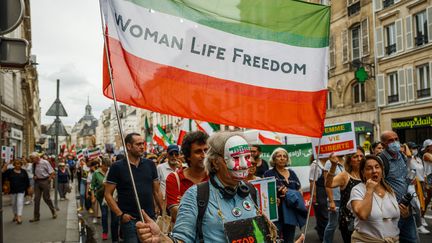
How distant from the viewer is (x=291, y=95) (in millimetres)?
4219

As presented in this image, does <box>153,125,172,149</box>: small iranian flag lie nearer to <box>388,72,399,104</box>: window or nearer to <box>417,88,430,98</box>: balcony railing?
<box>417,88,430,98</box>: balcony railing

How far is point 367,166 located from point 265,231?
7.31 feet

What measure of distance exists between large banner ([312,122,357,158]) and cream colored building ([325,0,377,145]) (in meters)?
21.9

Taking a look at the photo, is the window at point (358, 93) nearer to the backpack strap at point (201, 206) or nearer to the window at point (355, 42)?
the window at point (355, 42)

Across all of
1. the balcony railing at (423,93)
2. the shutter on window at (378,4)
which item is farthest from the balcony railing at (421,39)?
the shutter on window at (378,4)

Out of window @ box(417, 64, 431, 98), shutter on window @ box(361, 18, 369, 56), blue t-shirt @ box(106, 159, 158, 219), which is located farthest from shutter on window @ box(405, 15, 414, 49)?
blue t-shirt @ box(106, 159, 158, 219)

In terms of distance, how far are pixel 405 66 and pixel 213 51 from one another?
76.5 ft

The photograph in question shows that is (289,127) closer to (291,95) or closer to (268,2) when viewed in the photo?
(291,95)

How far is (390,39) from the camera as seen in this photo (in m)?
26.4

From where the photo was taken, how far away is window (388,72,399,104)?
84.9ft

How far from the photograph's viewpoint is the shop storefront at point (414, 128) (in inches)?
926

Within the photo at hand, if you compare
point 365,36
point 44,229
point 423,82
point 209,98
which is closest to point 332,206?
point 209,98

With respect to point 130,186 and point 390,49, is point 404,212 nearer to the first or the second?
point 130,186

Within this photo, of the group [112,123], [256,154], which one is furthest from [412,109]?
[112,123]
